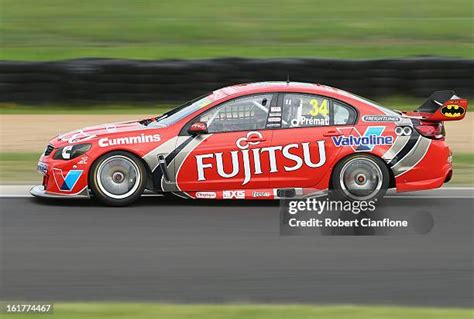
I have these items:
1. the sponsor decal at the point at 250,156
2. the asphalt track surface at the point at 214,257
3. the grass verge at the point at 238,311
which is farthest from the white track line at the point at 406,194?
the grass verge at the point at 238,311

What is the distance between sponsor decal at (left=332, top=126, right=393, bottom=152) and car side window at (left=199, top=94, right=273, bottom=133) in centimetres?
80

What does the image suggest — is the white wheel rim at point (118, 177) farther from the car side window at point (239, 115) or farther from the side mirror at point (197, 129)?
the car side window at point (239, 115)

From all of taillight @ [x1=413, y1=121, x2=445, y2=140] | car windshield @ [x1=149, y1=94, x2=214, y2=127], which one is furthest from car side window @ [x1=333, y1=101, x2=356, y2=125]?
car windshield @ [x1=149, y1=94, x2=214, y2=127]

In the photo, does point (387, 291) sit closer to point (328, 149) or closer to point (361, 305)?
→ point (361, 305)

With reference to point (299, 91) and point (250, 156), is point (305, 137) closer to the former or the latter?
point (299, 91)

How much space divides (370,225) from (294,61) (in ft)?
27.0

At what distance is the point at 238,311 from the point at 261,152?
→ 12.4 feet

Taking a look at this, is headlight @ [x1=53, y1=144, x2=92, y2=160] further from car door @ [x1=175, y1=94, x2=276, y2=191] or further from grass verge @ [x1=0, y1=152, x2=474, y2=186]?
grass verge @ [x1=0, y1=152, x2=474, y2=186]

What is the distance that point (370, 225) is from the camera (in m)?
9.25

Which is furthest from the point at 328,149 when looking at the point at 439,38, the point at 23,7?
the point at 23,7

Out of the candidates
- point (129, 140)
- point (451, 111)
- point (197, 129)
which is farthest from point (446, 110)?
point (129, 140)

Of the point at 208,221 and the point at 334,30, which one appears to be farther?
the point at 334,30

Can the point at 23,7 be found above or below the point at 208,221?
above

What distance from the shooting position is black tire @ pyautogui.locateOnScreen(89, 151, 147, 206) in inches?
387
